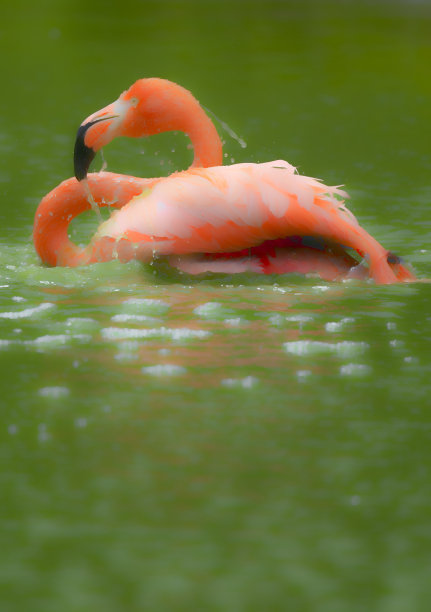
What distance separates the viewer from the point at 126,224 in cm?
401

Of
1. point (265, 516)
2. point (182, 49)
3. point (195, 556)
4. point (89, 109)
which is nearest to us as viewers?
point (195, 556)

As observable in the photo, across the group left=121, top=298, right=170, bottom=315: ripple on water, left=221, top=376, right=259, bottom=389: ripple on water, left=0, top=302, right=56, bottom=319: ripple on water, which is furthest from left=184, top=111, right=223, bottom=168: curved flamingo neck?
left=221, top=376, right=259, bottom=389: ripple on water

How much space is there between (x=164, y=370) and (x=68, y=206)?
1.60 m

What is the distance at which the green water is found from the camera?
6.32ft

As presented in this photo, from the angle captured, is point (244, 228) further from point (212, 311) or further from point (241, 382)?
point (241, 382)

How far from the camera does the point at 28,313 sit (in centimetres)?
346

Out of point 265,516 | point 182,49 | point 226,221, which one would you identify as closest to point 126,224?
point 226,221

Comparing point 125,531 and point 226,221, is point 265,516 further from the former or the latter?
point 226,221

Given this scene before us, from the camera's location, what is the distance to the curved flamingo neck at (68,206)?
4.32 metres

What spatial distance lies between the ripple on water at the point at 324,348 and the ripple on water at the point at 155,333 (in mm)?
232

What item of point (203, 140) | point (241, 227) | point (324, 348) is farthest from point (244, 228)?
point (324, 348)

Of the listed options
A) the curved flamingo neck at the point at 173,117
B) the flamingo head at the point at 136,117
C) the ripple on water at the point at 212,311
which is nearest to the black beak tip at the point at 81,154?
the flamingo head at the point at 136,117

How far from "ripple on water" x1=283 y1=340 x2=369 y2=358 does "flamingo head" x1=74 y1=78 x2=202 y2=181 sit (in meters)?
1.40

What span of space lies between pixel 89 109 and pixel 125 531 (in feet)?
17.9
